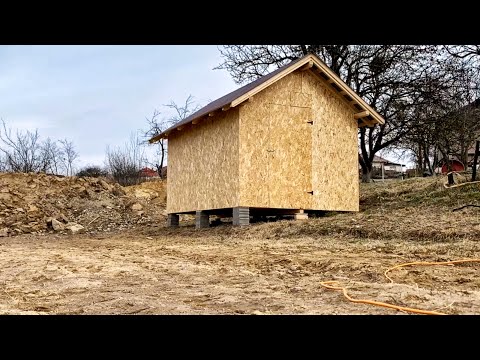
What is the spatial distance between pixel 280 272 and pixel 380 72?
15981mm

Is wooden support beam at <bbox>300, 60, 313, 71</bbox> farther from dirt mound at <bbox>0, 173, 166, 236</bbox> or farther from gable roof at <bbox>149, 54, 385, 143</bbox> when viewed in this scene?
dirt mound at <bbox>0, 173, 166, 236</bbox>

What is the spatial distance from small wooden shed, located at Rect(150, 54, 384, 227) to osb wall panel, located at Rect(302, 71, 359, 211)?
3 cm

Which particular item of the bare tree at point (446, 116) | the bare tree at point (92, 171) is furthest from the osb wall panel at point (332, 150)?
the bare tree at point (92, 171)

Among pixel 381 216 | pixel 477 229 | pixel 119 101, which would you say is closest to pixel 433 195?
pixel 381 216

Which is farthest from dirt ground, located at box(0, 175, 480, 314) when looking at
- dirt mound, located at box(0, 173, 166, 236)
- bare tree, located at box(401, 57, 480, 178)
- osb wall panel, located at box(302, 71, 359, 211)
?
dirt mound, located at box(0, 173, 166, 236)

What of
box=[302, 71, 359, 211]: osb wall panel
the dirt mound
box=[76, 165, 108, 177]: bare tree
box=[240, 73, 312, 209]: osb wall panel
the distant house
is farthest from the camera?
the distant house

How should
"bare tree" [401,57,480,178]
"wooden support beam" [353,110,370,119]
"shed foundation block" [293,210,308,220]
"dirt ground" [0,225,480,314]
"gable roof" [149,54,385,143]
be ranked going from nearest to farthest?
"dirt ground" [0,225,480,314], "gable roof" [149,54,385,143], "shed foundation block" [293,210,308,220], "wooden support beam" [353,110,370,119], "bare tree" [401,57,480,178]

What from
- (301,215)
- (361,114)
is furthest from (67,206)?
(361,114)

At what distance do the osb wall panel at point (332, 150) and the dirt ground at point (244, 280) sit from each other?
4.83 metres

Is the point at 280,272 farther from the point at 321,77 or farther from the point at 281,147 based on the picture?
the point at 321,77

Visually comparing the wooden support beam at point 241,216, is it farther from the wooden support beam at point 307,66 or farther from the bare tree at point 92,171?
the bare tree at point 92,171

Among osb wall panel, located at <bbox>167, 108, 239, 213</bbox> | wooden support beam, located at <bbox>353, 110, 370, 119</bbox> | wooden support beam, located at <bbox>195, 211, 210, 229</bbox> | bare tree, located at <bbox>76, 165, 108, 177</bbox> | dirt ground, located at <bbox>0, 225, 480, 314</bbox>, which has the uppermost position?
bare tree, located at <bbox>76, 165, 108, 177</bbox>

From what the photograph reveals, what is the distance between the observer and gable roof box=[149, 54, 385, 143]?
515 inches
